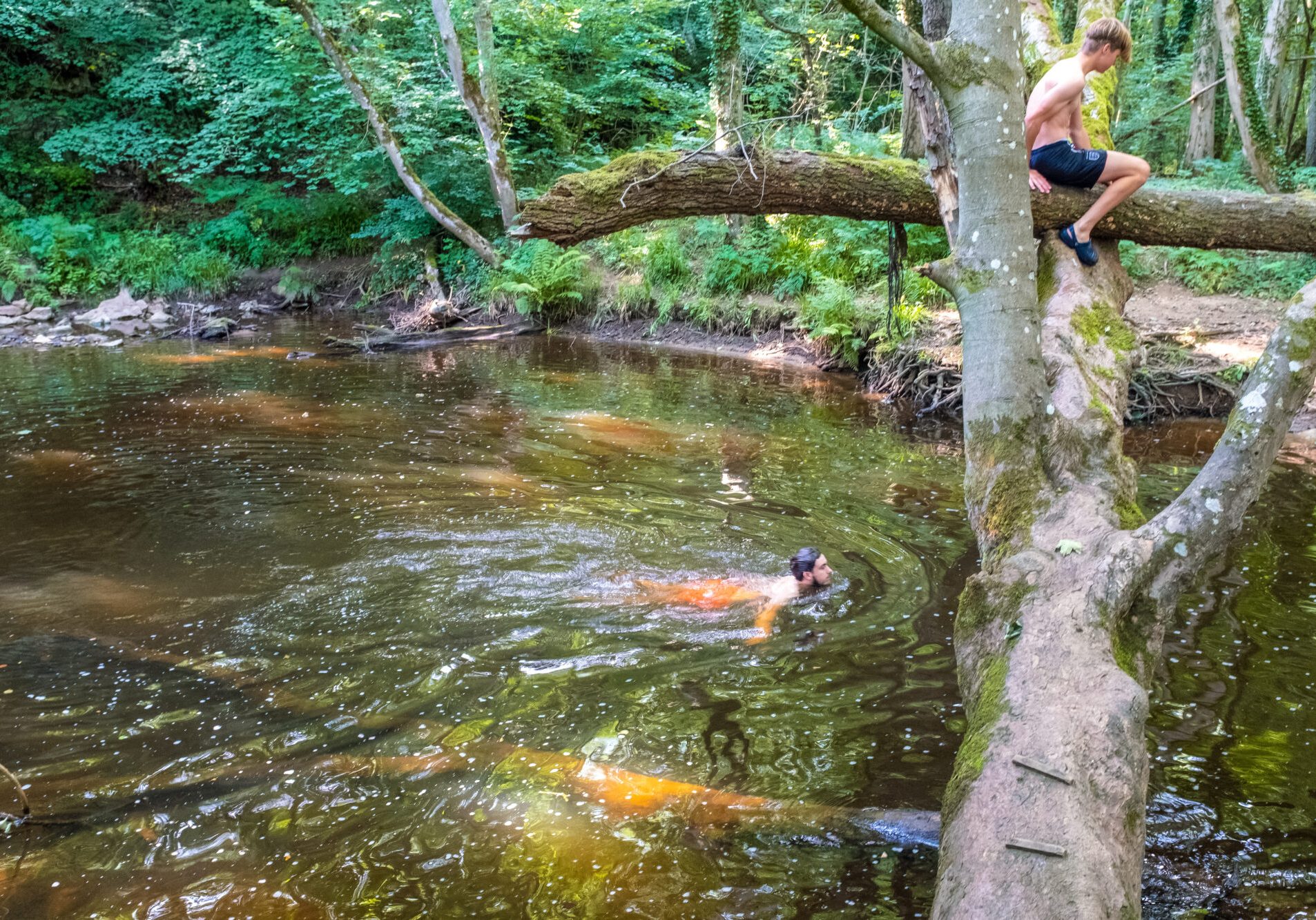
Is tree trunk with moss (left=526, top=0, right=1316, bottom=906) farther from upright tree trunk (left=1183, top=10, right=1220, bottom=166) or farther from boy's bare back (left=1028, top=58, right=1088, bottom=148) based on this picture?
upright tree trunk (left=1183, top=10, right=1220, bottom=166)

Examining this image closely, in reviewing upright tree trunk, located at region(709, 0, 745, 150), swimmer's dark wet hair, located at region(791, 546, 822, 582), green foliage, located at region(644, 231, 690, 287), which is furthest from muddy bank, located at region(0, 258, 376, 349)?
swimmer's dark wet hair, located at region(791, 546, 822, 582)

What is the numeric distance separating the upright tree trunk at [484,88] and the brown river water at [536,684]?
837cm

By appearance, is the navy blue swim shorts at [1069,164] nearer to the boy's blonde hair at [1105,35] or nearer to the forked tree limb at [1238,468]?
the boy's blonde hair at [1105,35]

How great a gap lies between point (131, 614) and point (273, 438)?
4.55 m

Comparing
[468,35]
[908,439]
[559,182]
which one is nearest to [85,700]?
[559,182]

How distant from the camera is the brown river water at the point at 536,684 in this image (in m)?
3.34

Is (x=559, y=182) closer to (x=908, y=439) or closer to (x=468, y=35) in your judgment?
(x=908, y=439)

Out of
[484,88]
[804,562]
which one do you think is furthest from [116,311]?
[804,562]

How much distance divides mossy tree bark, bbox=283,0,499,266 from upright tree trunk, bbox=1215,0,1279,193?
1201cm

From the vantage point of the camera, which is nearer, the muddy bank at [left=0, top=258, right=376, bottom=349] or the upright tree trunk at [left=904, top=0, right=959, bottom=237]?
the upright tree trunk at [left=904, top=0, right=959, bottom=237]

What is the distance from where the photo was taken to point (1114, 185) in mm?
4648

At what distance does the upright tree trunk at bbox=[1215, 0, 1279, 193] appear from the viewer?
11.1 meters

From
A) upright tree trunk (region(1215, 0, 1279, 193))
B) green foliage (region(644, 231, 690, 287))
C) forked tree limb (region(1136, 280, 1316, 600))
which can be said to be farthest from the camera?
green foliage (region(644, 231, 690, 287))

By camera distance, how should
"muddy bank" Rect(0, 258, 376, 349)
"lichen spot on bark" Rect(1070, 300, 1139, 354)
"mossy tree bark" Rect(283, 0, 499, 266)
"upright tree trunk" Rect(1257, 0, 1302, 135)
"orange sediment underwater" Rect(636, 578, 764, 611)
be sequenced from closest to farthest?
1. "lichen spot on bark" Rect(1070, 300, 1139, 354)
2. "orange sediment underwater" Rect(636, 578, 764, 611)
3. "upright tree trunk" Rect(1257, 0, 1302, 135)
4. "mossy tree bark" Rect(283, 0, 499, 266)
5. "muddy bank" Rect(0, 258, 376, 349)
